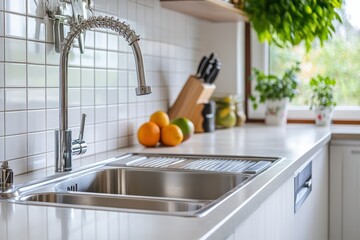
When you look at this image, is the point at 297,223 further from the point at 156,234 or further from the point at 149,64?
the point at 156,234

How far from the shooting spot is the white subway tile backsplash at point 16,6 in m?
1.52

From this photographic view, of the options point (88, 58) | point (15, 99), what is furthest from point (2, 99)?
point (88, 58)

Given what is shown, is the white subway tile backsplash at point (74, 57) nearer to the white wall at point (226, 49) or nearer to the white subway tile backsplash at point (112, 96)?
the white subway tile backsplash at point (112, 96)

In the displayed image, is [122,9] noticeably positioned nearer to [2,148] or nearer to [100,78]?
[100,78]

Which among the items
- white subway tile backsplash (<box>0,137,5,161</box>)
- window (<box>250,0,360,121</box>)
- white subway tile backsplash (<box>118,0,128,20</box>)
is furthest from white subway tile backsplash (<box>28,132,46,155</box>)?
window (<box>250,0,360,121</box>)

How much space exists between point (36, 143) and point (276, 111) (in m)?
1.71

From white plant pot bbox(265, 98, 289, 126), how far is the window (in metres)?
0.15

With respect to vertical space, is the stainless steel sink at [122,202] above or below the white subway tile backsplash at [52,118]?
below

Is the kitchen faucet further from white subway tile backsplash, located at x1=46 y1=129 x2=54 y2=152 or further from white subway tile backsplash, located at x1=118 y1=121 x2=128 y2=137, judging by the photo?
white subway tile backsplash, located at x1=118 y1=121 x2=128 y2=137

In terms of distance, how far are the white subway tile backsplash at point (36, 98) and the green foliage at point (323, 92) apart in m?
1.72

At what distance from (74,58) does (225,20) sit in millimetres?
1453

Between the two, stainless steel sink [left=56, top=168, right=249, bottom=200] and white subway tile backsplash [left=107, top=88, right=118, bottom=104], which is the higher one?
white subway tile backsplash [left=107, top=88, right=118, bottom=104]

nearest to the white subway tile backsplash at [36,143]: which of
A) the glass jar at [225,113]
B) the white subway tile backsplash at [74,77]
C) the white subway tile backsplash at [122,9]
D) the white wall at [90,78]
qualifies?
the white wall at [90,78]

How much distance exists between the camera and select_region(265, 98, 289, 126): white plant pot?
3090mm
